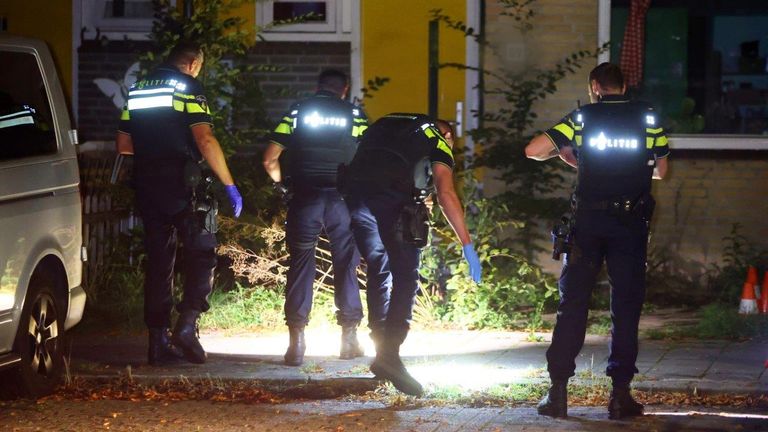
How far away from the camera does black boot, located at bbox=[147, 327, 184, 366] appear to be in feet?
28.2

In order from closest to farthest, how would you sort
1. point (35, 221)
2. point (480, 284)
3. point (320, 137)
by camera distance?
point (35, 221)
point (320, 137)
point (480, 284)

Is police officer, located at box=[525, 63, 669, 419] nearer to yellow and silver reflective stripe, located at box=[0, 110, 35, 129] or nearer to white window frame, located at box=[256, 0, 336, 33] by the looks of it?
yellow and silver reflective stripe, located at box=[0, 110, 35, 129]

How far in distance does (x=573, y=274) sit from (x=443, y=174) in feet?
3.06

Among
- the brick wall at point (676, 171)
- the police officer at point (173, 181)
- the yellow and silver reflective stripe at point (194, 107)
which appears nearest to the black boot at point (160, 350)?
the police officer at point (173, 181)

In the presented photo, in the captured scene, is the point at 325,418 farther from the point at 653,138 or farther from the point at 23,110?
the point at 23,110

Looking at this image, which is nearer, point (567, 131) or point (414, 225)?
point (567, 131)

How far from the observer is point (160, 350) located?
862cm

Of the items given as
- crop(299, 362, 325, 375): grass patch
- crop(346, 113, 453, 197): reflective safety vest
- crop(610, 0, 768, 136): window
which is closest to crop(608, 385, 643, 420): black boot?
crop(346, 113, 453, 197): reflective safety vest

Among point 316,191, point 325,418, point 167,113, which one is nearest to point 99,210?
point 167,113

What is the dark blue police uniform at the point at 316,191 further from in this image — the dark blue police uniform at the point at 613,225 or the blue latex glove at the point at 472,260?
the dark blue police uniform at the point at 613,225

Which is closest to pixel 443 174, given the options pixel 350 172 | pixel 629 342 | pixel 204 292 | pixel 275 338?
pixel 350 172

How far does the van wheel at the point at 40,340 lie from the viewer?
7391 millimetres

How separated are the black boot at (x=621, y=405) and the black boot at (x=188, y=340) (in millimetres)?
2800

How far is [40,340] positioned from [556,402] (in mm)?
2863
